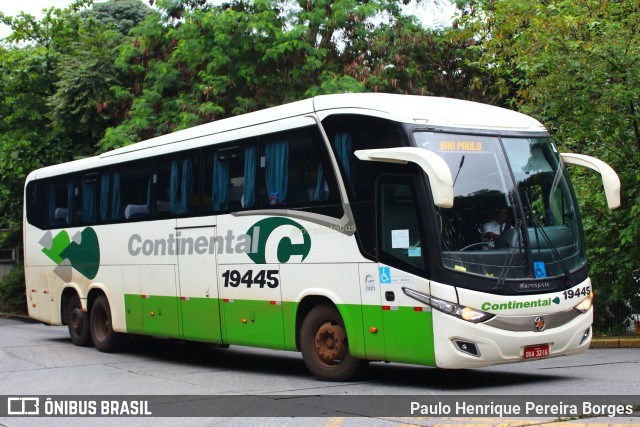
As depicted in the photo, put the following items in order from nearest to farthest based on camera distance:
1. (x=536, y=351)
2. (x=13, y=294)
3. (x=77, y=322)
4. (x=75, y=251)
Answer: (x=536, y=351) < (x=75, y=251) < (x=77, y=322) < (x=13, y=294)

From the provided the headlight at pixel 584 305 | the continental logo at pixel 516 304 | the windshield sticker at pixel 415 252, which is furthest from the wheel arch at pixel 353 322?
the headlight at pixel 584 305

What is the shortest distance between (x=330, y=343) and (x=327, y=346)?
0.29ft

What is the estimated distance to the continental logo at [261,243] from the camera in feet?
40.6

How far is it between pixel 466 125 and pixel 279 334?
154 inches

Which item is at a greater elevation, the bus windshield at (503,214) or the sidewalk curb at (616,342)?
the bus windshield at (503,214)

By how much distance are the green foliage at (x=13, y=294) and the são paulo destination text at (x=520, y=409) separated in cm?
2682

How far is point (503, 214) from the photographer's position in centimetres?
1064

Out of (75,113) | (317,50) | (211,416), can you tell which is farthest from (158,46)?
(211,416)

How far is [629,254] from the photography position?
16672 millimetres

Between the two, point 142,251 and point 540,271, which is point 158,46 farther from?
point 540,271

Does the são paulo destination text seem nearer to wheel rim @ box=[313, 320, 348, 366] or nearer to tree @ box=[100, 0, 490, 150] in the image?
wheel rim @ box=[313, 320, 348, 366]

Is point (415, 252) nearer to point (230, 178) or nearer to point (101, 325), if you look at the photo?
point (230, 178)

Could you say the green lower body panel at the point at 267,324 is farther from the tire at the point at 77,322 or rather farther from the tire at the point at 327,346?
the tire at the point at 77,322

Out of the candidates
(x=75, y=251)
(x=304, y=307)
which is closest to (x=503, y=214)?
(x=304, y=307)
